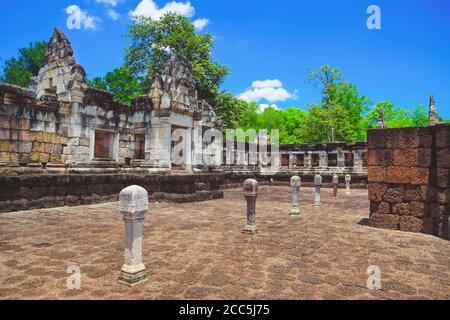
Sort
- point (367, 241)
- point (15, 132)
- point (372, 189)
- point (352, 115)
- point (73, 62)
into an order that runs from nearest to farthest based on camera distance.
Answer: point (367, 241) < point (372, 189) < point (15, 132) < point (73, 62) < point (352, 115)

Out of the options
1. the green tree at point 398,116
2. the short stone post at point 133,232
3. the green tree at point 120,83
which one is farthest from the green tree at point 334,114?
the short stone post at point 133,232

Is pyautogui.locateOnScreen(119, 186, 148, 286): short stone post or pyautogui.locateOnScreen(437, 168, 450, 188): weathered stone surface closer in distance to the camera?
pyautogui.locateOnScreen(119, 186, 148, 286): short stone post

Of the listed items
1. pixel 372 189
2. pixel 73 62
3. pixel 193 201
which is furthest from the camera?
pixel 193 201

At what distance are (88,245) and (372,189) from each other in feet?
20.5

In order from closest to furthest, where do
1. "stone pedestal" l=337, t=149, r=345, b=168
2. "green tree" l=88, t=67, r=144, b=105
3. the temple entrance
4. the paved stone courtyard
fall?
the paved stone courtyard < the temple entrance < "stone pedestal" l=337, t=149, r=345, b=168 < "green tree" l=88, t=67, r=144, b=105

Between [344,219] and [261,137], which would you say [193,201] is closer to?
[344,219]

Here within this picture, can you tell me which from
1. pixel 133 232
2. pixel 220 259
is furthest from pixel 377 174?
pixel 133 232

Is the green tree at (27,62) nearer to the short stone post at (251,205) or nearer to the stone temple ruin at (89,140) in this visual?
the stone temple ruin at (89,140)

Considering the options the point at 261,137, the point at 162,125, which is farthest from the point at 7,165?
the point at 261,137

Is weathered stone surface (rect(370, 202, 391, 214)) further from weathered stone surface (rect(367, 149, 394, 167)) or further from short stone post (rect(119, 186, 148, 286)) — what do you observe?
short stone post (rect(119, 186, 148, 286))

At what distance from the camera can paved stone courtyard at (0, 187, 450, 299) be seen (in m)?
3.14

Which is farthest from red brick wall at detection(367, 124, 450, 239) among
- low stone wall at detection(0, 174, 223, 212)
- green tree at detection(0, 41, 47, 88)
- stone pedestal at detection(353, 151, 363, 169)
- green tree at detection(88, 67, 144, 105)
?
green tree at detection(0, 41, 47, 88)

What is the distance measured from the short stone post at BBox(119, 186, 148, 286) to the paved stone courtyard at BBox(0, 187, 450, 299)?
13 centimetres
